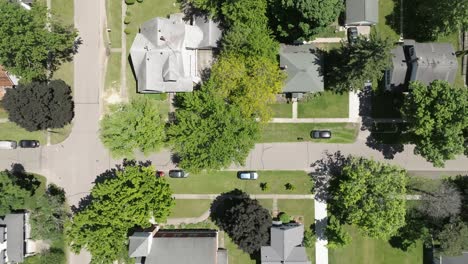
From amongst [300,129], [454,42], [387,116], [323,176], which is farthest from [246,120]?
[454,42]

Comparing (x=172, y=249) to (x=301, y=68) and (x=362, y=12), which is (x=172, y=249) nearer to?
(x=301, y=68)

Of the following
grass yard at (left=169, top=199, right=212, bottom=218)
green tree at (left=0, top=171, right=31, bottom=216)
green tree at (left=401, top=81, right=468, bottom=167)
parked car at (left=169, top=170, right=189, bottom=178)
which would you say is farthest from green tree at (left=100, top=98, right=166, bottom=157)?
green tree at (left=401, top=81, right=468, bottom=167)

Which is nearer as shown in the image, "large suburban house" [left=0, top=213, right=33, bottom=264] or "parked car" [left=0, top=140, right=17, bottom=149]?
"large suburban house" [left=0, top=213, right=33, bottom=264]

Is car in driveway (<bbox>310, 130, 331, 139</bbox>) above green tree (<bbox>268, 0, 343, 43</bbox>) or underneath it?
underneath

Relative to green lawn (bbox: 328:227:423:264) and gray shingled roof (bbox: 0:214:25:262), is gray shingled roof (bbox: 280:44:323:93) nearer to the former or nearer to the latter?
green lawn (bbox: 328:227:423:264)

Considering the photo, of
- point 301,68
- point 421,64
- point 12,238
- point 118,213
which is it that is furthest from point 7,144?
point 421,64

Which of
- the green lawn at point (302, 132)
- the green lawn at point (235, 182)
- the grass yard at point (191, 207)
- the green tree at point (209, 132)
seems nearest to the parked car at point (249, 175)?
the green lawn at point (235, 182)
